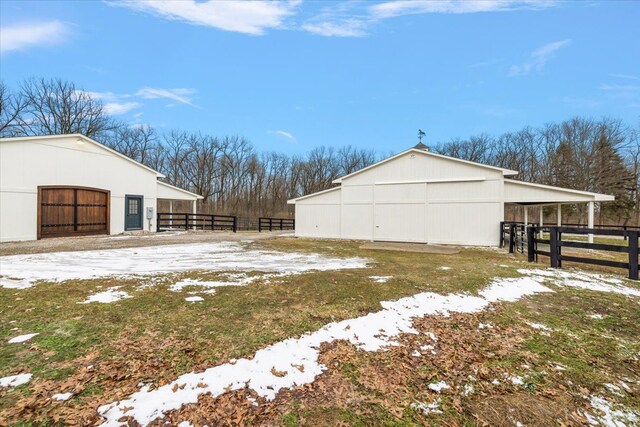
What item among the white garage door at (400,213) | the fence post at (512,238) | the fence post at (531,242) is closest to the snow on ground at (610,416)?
the fence post at (531,242)

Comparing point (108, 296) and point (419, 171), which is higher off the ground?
point (419, 171)

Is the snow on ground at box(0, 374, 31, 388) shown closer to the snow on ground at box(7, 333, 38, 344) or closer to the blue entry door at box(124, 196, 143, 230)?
the snow on ground at box(7, 333, 38, 344)

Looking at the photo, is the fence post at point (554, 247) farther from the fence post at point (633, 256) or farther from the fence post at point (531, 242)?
the fence post at point (633, 256)

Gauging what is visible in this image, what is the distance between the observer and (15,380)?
2.42m

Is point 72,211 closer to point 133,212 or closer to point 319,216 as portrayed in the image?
point 133,212

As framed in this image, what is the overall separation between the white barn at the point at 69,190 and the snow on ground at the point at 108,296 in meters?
13.0

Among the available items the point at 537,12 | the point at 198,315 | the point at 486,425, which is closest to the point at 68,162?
the point at 198,315

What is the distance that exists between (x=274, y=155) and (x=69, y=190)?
33.4 metres

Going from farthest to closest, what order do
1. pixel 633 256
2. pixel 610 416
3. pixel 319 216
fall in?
pixel 319 216
pixel 633 256
pixel 610 416

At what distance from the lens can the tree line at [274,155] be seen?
31.1 metres

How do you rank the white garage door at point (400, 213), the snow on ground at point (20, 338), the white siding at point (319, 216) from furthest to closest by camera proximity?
the white siding at point (319, 216), the white garage door at point (400, 213), the snow on ground at point (20, 338)

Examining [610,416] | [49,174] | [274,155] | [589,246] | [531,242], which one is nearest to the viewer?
[610,416]

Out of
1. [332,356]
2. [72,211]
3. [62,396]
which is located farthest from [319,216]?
[62,396]

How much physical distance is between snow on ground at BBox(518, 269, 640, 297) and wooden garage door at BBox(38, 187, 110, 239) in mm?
19569
